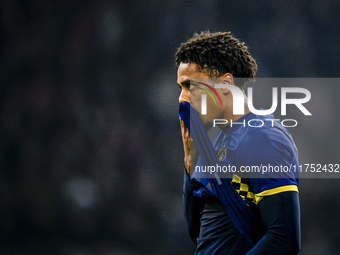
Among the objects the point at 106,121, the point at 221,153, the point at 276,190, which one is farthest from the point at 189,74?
the point at 106,121

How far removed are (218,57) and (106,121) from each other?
7.90 ft

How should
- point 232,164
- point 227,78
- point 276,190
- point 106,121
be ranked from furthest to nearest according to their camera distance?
point 106,121
point 227,78
point 232,164
point 276,190

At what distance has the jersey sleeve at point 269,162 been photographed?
0.69m

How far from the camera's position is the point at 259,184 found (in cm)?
71

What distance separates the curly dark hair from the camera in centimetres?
89

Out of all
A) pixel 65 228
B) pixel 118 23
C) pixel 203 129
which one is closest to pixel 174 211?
pixel 65 228

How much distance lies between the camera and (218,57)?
0.90 meters

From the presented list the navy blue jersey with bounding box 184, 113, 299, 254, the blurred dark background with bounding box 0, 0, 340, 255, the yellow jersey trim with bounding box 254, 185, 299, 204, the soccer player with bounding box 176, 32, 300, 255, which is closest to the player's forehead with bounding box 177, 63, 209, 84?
the soccer player with bounding box 176, 32, 300, 255

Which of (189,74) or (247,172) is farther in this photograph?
(189,74)

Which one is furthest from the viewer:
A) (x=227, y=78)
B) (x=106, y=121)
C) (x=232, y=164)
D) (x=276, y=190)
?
(x=106, y=121)

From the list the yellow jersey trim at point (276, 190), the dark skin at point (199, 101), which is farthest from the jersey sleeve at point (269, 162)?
the dark skin at point (199, 101)

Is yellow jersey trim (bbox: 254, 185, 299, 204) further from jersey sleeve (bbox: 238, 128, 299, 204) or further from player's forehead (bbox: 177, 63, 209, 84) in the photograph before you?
player's forehead (bbox: 177, 63, 209, 84)

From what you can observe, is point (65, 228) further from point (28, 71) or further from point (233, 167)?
point (233, 167)

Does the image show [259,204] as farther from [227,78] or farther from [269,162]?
[227,78]
